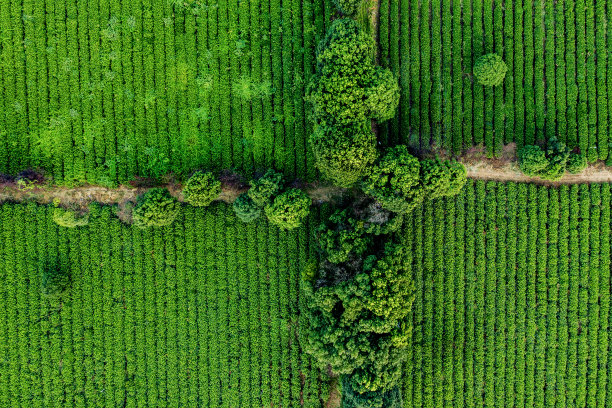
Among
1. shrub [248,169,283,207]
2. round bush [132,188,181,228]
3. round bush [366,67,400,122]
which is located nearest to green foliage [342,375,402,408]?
shrub [248,169,283,207]

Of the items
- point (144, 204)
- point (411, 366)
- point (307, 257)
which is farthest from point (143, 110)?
point (411, 366)

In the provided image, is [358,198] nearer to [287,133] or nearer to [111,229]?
[287,133]

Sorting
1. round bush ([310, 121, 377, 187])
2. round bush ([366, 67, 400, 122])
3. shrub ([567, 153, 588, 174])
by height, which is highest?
round bush ([366, 67, 400, 122])

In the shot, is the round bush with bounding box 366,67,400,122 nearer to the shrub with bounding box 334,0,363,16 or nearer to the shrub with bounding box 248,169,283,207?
the shrub with bounding box 334,0,363,16

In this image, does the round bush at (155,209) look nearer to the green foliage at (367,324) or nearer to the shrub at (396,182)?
the green foliage at (367,324)

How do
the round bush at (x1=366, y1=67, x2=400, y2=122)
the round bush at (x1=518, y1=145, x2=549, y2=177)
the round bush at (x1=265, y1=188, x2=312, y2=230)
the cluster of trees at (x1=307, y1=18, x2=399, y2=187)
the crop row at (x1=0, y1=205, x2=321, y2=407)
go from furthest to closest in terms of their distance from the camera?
the crop row at (x1=0, y1=205, x2=321, y2=407), the round bush at (x1=518, y1=145, x2=549, y2=177), the round bush at (x1=265, y1=188, x2=312, y2=230), the round bush at (x1=366, y1=67, x2=400, y2=122), the cluster of trees at (x1=307, y1=18, x2=399, y2=187)

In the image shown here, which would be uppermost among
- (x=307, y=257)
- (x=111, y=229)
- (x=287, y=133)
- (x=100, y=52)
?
(x=100, y=52)

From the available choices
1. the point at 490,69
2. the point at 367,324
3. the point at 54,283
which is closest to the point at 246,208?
the point at 367,324
